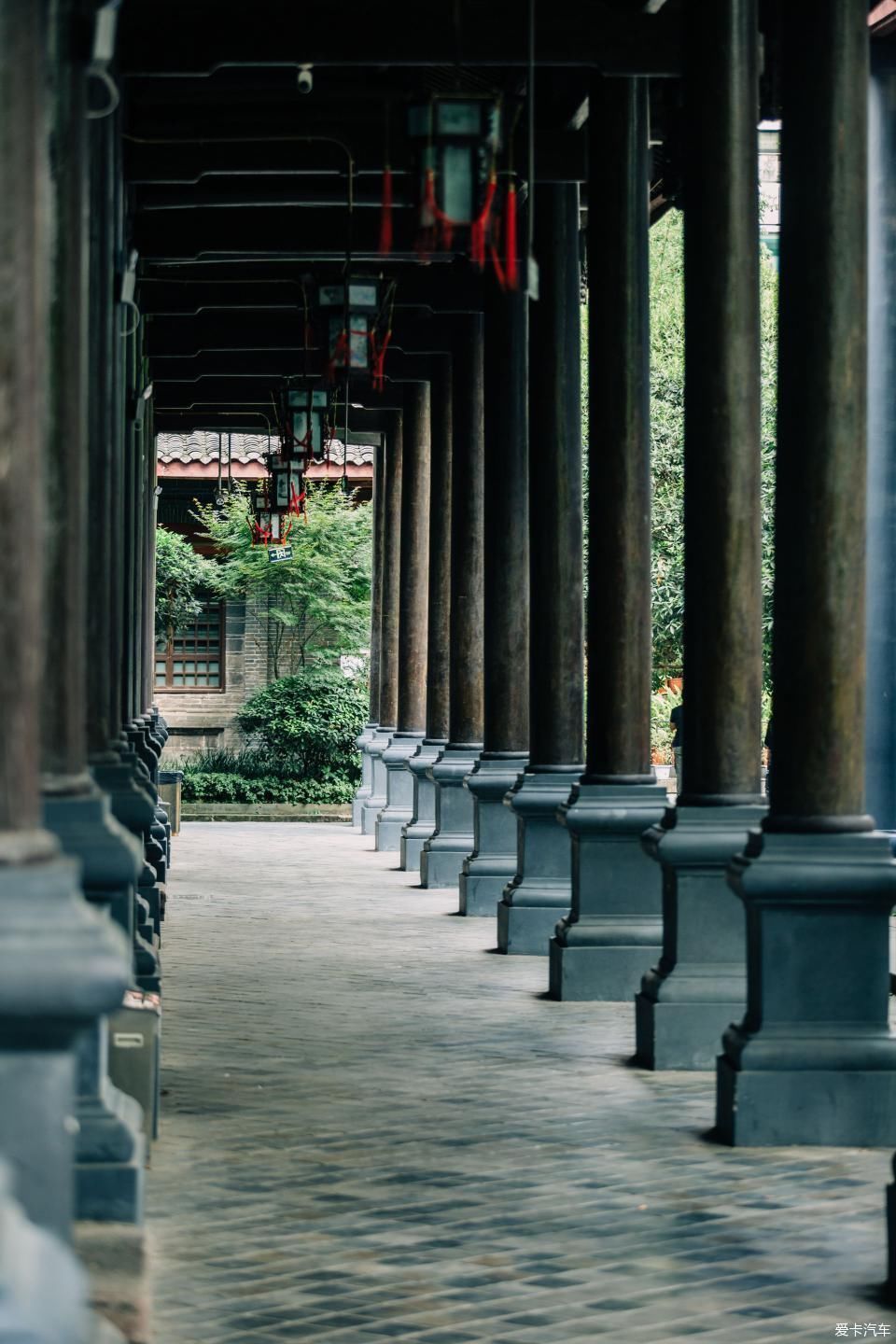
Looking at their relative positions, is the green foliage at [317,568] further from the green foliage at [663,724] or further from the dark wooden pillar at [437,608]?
the dark wooden pillar at [437,608]

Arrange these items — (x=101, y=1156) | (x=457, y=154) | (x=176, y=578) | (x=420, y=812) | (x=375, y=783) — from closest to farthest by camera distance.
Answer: (x=101, y=1156), (x=457, y=154), (x=420, y=812), (x=375, y=783), (x=176, y=578)

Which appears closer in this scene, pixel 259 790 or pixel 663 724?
pixel 259 790

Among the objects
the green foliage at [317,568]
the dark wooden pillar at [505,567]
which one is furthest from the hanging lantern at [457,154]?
the green foliage at [317,568]

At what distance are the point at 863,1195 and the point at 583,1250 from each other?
1.17 metres

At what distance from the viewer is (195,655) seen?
121ft

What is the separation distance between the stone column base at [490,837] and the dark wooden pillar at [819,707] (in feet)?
26.2

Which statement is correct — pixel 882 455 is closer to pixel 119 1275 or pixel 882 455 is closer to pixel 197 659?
pixel 119 1275

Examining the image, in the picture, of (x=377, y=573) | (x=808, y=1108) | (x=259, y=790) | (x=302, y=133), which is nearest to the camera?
(x=808, y=1108)

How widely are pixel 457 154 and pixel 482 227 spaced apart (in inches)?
16.1

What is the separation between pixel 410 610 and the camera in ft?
77.5

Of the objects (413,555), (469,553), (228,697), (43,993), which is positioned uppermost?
(413,555)

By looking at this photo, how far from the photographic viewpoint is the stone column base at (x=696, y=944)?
9.05 m

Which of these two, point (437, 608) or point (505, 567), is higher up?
point (505, 567)

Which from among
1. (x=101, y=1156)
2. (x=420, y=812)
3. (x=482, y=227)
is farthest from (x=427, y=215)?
(x=420, y=812)
